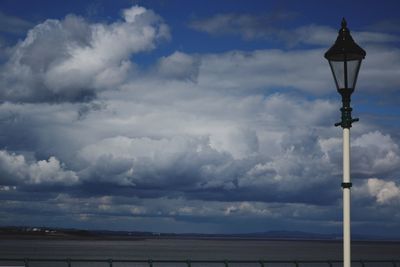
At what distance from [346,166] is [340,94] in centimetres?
114

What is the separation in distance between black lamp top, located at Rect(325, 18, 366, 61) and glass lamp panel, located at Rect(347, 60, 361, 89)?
7cm

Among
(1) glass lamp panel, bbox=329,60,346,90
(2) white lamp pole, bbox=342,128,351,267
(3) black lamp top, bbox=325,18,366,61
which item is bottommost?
(2) white lamp pole, bbox=342,128,351,267

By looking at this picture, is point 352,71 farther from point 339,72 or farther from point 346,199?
point 346,199

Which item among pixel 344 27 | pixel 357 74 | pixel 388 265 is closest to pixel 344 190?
pixel 357 74

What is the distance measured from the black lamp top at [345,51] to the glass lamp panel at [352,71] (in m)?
0.07

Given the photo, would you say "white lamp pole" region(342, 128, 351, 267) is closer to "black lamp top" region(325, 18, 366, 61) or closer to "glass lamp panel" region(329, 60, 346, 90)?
"glass lamp panel" region(329, 60, 346, 90)

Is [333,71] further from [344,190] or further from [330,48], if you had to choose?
[344,190]

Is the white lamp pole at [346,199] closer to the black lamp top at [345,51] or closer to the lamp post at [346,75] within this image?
the lamp post at [346,75]

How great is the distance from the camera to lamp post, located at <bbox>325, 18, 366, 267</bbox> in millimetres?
9719

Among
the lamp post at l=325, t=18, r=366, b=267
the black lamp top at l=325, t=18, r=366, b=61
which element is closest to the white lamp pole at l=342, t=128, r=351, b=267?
the lamp post at l=325, t=18, r=366, b=267

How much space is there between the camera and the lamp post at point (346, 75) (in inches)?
383

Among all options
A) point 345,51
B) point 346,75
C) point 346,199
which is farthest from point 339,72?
point 346,199

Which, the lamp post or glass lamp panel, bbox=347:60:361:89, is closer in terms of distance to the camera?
the lamp post

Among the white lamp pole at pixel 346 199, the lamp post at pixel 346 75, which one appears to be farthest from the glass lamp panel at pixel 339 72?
the white lamp pole at pixel 346 199
